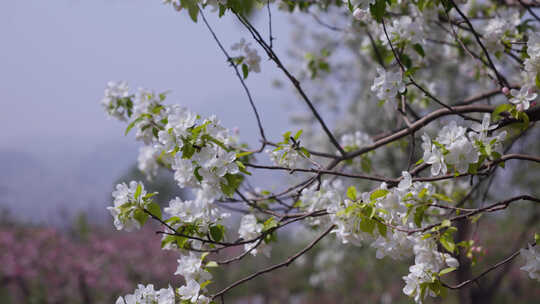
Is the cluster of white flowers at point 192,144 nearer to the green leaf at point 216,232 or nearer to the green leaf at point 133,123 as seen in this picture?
the green leaf at point 133,123

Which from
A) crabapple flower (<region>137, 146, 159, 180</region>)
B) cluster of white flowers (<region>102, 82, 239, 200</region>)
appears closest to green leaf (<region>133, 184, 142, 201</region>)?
cluster of white flowers (<region>102, 82, 239, 200</region>)

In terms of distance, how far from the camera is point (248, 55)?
70.4 inches

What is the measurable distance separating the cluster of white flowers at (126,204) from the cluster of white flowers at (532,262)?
1190mm

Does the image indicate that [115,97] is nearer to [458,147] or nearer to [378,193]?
[378,193]

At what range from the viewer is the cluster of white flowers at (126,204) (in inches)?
51.1

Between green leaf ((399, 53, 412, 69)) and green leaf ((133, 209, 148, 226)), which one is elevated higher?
green leaf ((399, 53, 412, 69))

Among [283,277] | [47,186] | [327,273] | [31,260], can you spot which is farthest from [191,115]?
[47,186]

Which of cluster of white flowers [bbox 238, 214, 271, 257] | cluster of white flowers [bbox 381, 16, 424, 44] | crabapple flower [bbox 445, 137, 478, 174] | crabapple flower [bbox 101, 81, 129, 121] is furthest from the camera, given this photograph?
crabapple flower [bbox 101, 81, 129, 121]

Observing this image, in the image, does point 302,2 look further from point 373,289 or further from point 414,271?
point 373,289

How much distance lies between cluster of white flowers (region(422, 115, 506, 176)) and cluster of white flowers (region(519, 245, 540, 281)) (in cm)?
34

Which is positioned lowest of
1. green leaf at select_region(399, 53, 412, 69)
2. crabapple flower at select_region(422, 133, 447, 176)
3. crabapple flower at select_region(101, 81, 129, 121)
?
crabapple flower at select_region(422, 133, 447, 176)

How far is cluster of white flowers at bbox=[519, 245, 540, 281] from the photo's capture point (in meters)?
1.20

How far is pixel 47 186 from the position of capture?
28219 millimetres

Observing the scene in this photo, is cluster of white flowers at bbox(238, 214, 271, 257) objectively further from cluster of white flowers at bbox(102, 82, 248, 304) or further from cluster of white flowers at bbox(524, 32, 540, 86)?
cluster of white flowers at bbox(524, 32, 540, 86)
